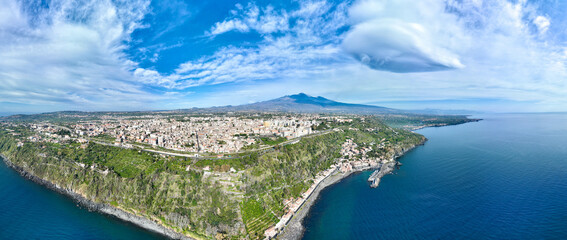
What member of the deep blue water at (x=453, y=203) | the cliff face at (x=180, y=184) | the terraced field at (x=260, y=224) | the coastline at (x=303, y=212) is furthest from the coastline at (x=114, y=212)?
the deep blue water at (x=453, y=203)

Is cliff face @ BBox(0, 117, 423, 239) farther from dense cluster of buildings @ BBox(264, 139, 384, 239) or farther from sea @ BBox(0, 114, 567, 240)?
sea @ BBox(0, 114, 567, 240)

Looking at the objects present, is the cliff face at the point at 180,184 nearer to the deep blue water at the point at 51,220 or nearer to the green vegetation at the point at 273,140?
the deep blue water at the point at 51,220

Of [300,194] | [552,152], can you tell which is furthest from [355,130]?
[552,152]

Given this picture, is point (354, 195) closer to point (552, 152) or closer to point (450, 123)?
point (552, 152)

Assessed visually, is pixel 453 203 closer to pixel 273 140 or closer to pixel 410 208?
pixel 410 208

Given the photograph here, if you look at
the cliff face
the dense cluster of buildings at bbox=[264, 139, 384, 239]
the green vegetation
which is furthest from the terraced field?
the green vegetation

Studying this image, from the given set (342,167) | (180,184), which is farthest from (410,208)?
(180,184)

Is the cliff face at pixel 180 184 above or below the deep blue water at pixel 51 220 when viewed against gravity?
above
